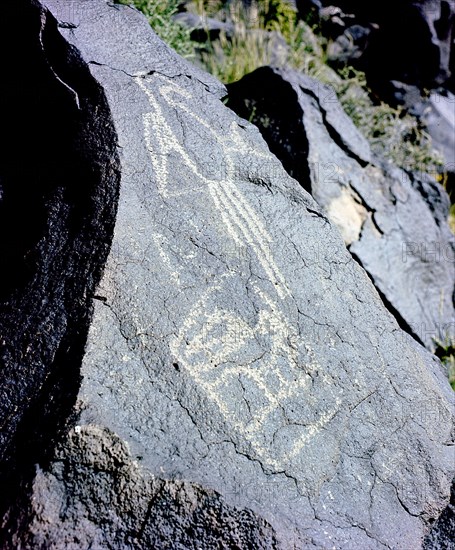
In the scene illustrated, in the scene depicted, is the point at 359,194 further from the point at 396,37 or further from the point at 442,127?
the point at 396,37

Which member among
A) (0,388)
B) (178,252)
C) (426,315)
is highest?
(178,252)

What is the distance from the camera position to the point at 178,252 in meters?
1.82

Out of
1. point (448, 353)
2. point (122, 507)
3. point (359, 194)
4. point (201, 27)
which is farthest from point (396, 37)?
point (122, 507)

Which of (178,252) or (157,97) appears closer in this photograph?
(178,252)

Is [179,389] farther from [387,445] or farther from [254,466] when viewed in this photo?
[387,445]

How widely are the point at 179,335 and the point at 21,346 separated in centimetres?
48

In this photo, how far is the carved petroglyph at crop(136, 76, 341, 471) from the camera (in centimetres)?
168

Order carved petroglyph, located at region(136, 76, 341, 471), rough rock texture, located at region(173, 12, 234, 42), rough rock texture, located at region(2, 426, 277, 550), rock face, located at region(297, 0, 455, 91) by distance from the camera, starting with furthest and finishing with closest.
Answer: rock face, located at region(297, 0, 455, 91), rough rock texture, located at region(173, 12, 234, 42), carved petroglyph, located at region(136, 76, 341, 471), rough rock texture, located at region(2, 426, 277, 550)

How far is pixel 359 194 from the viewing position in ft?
10.5

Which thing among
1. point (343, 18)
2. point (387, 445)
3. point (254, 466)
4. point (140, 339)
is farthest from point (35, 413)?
point (343, 18)

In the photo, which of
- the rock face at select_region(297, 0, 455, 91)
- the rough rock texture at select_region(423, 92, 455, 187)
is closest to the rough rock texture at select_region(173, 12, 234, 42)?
the rock face at select_region(297, 0, 455, 91)

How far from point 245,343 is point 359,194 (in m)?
1.73

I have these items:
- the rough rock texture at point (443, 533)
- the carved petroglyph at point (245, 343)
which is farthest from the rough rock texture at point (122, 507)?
the rough rock texture at point (443, 533)

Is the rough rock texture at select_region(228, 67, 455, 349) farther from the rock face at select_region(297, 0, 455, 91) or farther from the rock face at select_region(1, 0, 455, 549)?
the rock face at select_region(297, 0, 455, 91)
